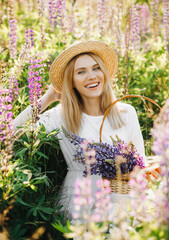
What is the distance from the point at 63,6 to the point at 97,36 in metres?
0.70

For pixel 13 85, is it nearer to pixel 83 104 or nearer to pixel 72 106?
pixel 72 106

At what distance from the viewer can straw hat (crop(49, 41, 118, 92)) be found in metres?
2.60

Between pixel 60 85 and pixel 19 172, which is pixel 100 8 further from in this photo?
pixel 19 172

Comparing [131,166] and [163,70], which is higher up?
[163,70]

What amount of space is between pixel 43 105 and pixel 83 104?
0.41 meters

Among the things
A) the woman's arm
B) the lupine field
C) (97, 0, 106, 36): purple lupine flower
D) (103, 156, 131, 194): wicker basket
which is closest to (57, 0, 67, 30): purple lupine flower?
the lupine field

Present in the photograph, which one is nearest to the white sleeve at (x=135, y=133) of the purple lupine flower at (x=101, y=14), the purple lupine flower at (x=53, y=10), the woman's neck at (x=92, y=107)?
the woman's neck at (x=92, y=107)

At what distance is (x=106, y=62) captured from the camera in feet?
9.54

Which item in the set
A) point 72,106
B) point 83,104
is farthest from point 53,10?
point 72,106

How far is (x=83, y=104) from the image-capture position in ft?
9.48

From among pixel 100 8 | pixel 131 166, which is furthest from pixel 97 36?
pixel 131 166

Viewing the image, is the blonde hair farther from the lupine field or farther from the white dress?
the lupine field

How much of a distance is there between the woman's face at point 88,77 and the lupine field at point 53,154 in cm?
35

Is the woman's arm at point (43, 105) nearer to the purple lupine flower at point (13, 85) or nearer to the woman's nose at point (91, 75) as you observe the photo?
the purple lupine flower at point (13, 85)
